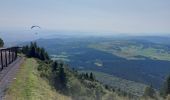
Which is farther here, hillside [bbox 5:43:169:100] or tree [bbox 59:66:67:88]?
tree [bbox 59:66:67:88]

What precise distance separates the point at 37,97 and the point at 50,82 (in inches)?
534

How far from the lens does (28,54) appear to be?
70625mm

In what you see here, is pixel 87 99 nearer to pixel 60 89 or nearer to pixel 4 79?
pixel 60 89

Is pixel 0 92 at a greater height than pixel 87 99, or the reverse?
pixel 0 92

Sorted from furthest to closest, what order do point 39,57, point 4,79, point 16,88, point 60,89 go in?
point 39,57 → point 60,89 → point 4,79 → point 16,88

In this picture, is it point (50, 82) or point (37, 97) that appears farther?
point (50, 82)

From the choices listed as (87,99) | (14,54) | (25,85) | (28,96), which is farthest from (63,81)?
(14,54)

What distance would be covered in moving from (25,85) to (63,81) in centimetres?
911

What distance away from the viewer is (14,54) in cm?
6359

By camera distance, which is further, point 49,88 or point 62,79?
point 62,79

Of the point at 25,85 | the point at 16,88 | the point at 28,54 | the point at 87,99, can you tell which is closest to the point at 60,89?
the point at 87,99

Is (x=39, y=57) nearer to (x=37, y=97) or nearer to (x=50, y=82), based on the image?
(x=50, y=82)

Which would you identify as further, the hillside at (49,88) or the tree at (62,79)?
the tree at (62,79)

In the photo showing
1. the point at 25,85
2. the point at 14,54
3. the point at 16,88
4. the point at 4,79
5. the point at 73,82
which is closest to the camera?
the point at 16,88
